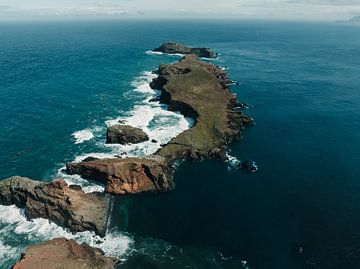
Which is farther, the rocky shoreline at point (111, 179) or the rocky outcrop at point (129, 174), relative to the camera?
the rocky outcrop at point (129, 174)

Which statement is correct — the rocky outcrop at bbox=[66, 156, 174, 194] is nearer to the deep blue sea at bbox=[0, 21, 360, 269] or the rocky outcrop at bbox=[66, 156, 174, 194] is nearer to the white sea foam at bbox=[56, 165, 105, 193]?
the white sea foam at bbox=[56, 165, 105, 193]

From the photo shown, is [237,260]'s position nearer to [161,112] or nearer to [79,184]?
[79,184]

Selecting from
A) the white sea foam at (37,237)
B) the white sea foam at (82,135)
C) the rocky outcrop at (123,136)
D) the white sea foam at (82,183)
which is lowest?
the white sea foam at (37,237)

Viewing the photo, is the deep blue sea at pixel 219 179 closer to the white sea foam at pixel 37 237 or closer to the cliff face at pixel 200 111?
the white sea foam at pixel 37 237

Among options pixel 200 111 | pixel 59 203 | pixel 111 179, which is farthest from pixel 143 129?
pixel 59 203

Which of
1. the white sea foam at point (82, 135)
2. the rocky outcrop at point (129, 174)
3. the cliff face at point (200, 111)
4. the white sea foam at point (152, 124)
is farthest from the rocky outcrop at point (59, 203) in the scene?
the white sea foam at point (82, 135)

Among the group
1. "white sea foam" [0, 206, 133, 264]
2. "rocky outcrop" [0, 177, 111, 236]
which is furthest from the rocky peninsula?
"white sea foam" [0, 206, 133, 264]
